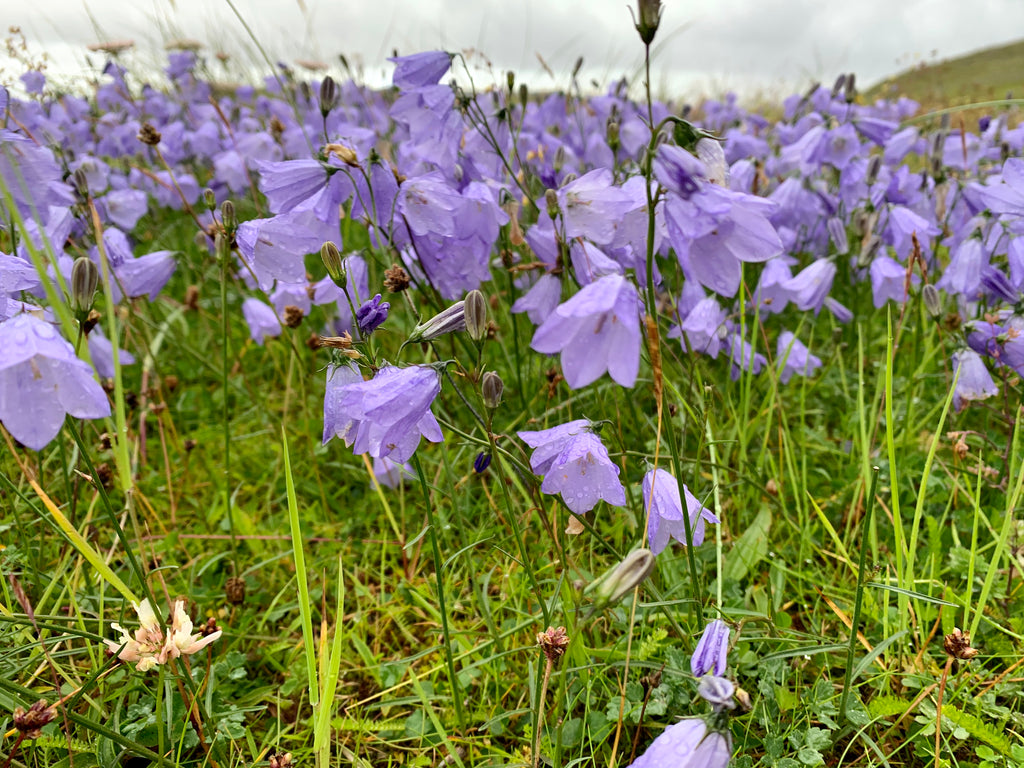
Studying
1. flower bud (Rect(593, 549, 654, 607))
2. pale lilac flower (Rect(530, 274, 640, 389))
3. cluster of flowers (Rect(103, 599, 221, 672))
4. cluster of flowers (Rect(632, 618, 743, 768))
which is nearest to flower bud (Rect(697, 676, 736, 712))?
cluster of flowers (Rect(632, 618, 743, 768))

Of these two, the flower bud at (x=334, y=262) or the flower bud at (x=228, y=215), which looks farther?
the flower bud at (x=228, y=215)

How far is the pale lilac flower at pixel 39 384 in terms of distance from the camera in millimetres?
1011

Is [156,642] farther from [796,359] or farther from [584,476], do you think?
[796,359]

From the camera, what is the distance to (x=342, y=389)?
1.17 meters

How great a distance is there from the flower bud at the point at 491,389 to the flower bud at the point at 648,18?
569 mm

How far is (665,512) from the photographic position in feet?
4.39

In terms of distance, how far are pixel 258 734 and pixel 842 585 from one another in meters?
1.46

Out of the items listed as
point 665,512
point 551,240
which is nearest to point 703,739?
point 665,512

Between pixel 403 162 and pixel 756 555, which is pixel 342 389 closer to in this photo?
pixel 756 555

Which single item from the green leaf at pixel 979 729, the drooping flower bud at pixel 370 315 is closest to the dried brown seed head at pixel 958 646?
the green leaf at pixel 979 729

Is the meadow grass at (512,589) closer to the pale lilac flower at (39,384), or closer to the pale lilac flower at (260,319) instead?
the pale lilac flower at (39,384)

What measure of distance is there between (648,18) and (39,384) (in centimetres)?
110

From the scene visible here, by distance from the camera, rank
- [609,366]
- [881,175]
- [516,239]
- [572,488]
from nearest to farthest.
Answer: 1. [609,366]
2. [572,488]
3. [516,239]
4. [881,175]

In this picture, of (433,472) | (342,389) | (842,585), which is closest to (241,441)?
(433,472)
